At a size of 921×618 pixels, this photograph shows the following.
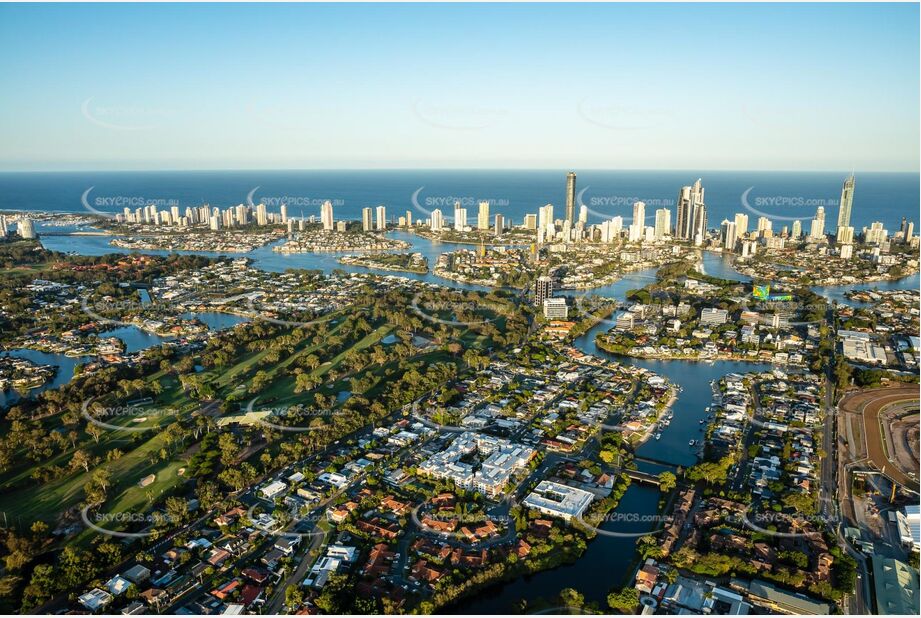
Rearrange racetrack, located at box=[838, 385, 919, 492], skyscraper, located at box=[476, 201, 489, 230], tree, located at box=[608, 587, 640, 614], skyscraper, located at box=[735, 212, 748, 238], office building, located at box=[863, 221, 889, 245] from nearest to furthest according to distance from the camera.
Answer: tree, located at box=[608, 587, 640, 614], racetrack, located at box=[838, 385, 919, 492], office building, located at box=[863, 221, 889, 245], skyscraper, located at box=[735, 212, 748, 238], skyscraper, located at box=[476, 201, 489, 230]

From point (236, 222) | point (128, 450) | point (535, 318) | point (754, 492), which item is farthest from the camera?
point (236, 222)

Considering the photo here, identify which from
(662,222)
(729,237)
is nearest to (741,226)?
(729,237)

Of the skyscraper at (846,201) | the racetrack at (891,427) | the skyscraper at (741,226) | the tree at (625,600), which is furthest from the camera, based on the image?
the skyscraper at (846,201)

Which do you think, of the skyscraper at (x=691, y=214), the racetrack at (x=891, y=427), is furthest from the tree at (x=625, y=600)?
the skyscraper at (x=691, y=214)

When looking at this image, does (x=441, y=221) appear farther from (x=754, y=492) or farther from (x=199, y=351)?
(x=754, y=492)

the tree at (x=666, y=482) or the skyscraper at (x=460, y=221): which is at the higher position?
the skyscraper at (x=460, y=221)

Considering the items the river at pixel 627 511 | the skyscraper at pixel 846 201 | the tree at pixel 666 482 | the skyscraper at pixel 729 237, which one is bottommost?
the river at pixel 627 511

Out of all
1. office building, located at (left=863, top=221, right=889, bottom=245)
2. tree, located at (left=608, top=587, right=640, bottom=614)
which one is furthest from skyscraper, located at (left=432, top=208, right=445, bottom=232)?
tree, located at (left=608, top=587, right=640, bottom=614)

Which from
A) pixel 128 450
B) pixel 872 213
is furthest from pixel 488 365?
pixel 872 213

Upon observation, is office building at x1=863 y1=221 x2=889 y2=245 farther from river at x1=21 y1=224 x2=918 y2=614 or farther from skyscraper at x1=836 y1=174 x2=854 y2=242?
river at x1=21 y1=224 x2=918 y2=614

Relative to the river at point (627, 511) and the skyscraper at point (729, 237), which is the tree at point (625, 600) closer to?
the river at point (627, 511)

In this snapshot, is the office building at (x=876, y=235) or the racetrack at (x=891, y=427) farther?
the office building at (x=876, y=235)
